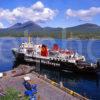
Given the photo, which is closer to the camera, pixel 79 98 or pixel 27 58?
pixel 79 98

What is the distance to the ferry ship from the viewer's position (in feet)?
264

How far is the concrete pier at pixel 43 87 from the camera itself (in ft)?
116

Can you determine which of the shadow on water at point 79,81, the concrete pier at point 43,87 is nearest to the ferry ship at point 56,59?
the shadow on water at point 79,81

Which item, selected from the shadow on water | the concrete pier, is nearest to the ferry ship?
the shadow on water

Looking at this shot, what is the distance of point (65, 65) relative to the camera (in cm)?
8700

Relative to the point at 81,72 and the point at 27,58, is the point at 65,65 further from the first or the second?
the point at 27,58

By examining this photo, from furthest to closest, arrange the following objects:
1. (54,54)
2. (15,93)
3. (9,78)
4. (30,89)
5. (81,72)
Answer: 1. (54,54)
2. (81,72)
3. (9,78)
4. (30,89)
5. (15,93)

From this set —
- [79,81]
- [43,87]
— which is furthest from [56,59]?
[43,87]

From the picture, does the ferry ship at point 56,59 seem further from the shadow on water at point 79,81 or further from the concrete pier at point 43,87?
the concrete pier at point 43,87

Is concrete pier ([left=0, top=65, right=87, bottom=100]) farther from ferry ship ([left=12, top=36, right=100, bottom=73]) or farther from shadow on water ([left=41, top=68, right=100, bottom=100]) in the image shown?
ferry ship ([left=12, top=36, right=100, bottom=73])

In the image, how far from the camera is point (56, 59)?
299ft

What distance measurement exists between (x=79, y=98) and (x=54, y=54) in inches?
2524

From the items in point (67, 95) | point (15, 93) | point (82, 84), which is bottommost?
point (82, 84)

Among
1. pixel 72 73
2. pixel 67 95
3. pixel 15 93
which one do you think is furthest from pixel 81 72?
pixel 15 93
